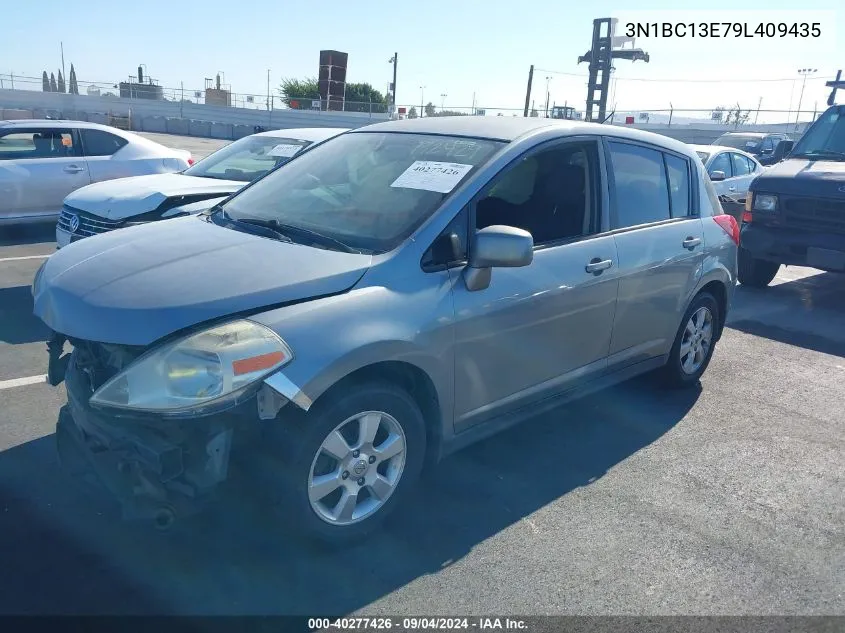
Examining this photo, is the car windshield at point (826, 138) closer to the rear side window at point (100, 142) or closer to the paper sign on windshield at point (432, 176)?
the paper sign on windshield at point (432, 176)

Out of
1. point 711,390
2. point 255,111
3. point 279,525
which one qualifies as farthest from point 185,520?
point 255,111

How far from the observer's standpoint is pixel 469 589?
119 inches

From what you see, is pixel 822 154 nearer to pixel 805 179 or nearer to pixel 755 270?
pixel 805 179

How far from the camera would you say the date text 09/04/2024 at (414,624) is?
2.78 metres

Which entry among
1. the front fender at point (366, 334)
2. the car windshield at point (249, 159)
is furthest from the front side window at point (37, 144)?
the front fender at point (366, 334)

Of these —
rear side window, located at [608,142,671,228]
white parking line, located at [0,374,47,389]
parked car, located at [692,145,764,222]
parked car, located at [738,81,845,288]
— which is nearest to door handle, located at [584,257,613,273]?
rear side window, located at [608,142,671,228]

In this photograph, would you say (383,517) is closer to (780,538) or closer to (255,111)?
(780,538)

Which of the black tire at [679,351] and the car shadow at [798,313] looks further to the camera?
the car shadow at [798,313]

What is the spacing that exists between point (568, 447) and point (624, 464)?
335 mm

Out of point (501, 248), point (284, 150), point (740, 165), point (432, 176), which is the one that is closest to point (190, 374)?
point (501, 248)

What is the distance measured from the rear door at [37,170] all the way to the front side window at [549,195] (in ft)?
24.2

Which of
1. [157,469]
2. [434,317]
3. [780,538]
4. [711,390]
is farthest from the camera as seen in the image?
[711,390]

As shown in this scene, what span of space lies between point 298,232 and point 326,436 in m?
1.13

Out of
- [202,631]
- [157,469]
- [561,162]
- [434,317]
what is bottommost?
[202,631]
